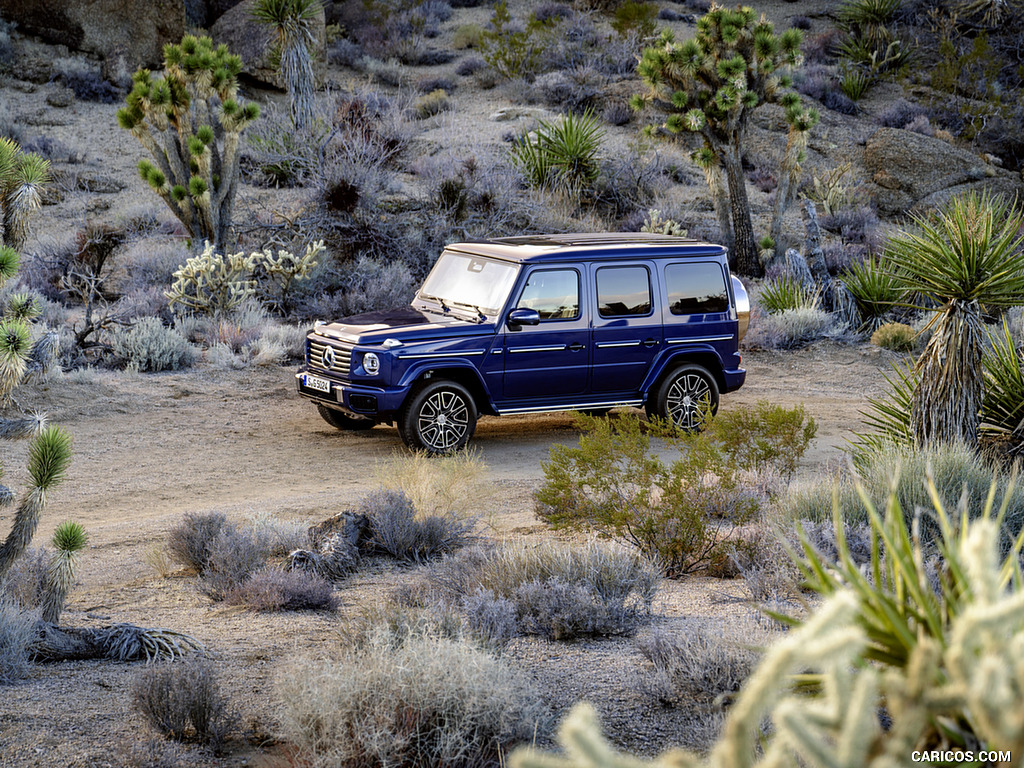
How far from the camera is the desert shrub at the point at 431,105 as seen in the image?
2997 cm

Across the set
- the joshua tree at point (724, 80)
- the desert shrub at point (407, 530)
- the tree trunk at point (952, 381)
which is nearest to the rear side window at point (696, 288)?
the tree trunk at point (952, 381)

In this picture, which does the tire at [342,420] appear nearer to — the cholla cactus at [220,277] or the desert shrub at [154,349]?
the desert shrub at [154,349]

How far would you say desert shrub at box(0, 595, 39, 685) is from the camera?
458cm

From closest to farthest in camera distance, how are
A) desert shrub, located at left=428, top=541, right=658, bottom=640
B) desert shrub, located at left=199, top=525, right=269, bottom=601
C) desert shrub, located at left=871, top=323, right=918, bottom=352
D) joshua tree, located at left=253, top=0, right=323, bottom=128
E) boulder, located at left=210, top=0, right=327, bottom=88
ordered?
desert shrub, located at left=428, top=541, right=658, bottom=640
desert shrub, located at left=199, top=525, right=269, bottom=601
desert shrub, located at left=871, top=323, right=918, bottom=352
joshua tree, located at left=253, top=0, right=323, bottom=128
boulder, located at left=210, top=0, right=327, bottom=88

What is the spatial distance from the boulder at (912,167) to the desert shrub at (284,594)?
2464 centimetres

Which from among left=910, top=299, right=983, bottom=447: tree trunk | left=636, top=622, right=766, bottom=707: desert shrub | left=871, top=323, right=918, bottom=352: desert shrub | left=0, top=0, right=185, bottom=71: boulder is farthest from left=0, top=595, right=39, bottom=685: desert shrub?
left=0, top=0, right=185, bottom=71: boulder

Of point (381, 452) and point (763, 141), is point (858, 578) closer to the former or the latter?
point (381, 452)

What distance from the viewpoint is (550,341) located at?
32.9 ft

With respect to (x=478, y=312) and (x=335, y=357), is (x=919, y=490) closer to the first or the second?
(x=478, y=312)

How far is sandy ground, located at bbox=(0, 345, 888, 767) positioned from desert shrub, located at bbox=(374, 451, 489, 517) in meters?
0.24

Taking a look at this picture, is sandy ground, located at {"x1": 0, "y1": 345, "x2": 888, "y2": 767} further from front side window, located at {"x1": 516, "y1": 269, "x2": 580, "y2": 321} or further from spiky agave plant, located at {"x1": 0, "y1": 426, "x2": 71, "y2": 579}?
front side window, located at {"x1": 516, "y1": 269, "x2": 580, "y2": 321}

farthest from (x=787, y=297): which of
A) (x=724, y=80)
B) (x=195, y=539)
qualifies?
(x=195, y=539)

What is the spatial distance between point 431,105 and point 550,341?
22.0m

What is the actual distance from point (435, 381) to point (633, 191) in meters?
16.0
